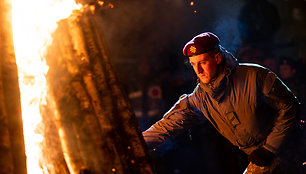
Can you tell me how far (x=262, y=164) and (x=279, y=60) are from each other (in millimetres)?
3593

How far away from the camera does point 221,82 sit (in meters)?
3.28

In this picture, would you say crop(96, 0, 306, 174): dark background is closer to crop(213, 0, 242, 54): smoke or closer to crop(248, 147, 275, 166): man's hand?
crop(213, 0, 242, 54): smoke

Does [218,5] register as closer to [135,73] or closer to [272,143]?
[135,73]

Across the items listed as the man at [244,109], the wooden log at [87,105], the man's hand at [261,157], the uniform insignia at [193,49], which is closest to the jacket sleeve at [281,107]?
the man at [244,109]

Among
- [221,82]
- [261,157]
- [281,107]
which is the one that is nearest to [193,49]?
[221,82]

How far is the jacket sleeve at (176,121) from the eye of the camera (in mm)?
3279

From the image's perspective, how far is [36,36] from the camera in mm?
2076

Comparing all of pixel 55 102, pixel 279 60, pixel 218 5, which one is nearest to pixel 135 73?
pixel 218 5

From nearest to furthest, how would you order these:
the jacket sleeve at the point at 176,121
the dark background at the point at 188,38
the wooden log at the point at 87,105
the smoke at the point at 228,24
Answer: the wooden log at the point at 87,105, the jacket sleeve at the point at 176,121, the smoke at the point at 228,24, the dark background at the point at 188,38

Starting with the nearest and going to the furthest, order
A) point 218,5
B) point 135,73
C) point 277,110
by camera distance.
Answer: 1. point 277,110
2. point 218,5
3. point 135,73

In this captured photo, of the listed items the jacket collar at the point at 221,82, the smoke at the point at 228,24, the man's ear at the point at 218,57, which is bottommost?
the jacket collar at the point at 221,82

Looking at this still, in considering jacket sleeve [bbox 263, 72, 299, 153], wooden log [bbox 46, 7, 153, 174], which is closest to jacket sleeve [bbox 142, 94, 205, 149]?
jacket sleeve [bbox 263, 72, 299, 153]

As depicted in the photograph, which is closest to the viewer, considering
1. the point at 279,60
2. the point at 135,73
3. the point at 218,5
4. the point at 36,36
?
the point at 36,36

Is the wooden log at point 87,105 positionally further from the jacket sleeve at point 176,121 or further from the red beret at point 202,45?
the red beret at point 202,45
